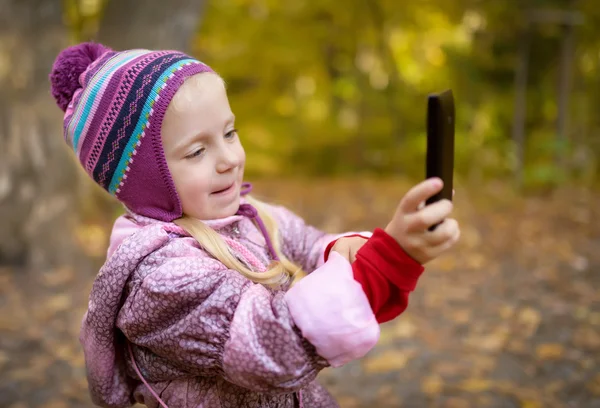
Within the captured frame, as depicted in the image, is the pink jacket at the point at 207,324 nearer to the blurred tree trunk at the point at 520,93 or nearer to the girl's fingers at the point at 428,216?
the girl's fingers at the point at 428,216

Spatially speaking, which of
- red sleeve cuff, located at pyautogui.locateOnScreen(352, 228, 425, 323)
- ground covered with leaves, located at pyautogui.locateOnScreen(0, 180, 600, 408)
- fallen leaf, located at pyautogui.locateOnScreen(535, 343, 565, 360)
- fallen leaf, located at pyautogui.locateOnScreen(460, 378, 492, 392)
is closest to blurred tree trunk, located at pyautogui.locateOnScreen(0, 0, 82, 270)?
ground covered with leaves, located at pyautogui.locateOnScreen(0, 180, 600, 408)

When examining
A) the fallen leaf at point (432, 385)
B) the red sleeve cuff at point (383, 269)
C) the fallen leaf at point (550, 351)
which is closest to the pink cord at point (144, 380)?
the red sleeve cuff at point (383, 269)

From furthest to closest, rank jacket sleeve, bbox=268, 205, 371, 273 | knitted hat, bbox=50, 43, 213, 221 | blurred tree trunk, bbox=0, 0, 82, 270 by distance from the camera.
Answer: blurred tree trunk, bbox=0, 0, 82, 270, jacket sleeve, bbox=268, 205, 371, 273, knitted hat, bbox=50, 43, 213, 221

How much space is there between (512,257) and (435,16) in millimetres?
5361

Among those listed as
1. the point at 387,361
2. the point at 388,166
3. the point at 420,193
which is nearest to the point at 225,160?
the point at 420,193

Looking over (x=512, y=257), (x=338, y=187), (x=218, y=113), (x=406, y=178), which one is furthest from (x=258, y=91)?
(x=218, y=113)

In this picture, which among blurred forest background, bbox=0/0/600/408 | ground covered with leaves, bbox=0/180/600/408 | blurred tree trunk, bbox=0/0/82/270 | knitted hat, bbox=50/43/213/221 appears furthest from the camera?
blurred tree trunk, bbox=0/0/82/270

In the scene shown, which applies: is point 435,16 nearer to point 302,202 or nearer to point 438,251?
point 302,202

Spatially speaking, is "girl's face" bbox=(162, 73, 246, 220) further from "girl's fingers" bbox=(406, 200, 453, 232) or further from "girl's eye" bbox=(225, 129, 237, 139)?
"girl's fingers" bbox=(406, 200, 453, 232)

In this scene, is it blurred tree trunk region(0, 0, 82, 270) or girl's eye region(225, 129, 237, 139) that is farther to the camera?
blurred tree trunk region(0, 0, 82, 270)

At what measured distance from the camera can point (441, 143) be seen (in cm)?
140

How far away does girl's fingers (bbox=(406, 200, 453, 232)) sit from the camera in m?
1.38

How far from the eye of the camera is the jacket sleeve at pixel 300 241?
210 centimetres

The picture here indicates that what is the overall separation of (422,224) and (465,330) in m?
3.87
